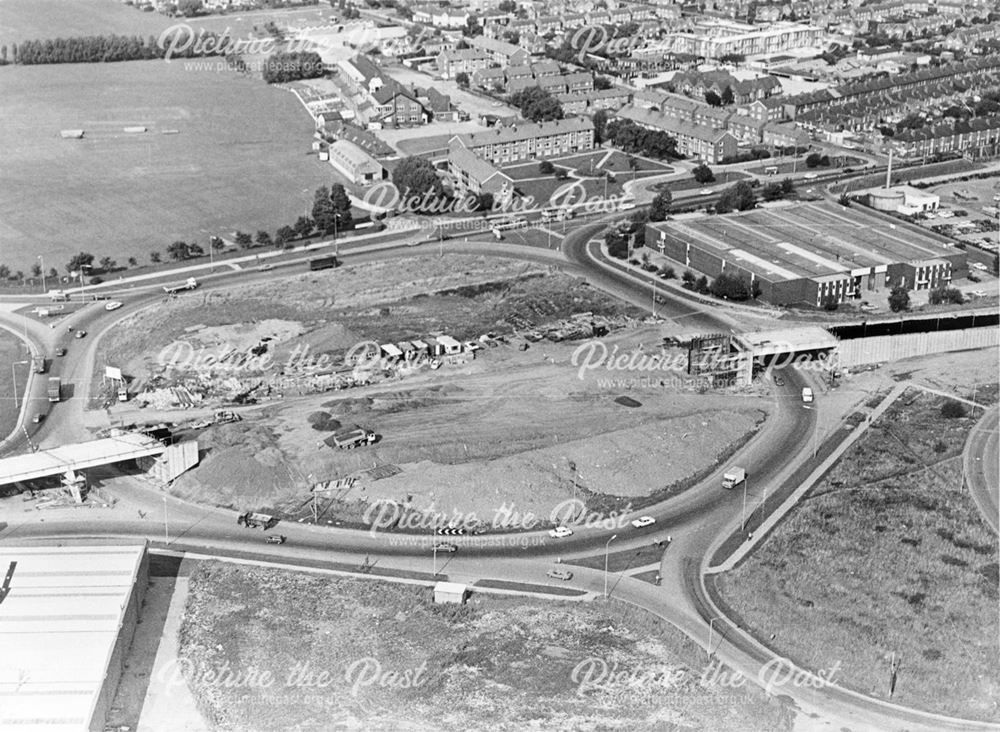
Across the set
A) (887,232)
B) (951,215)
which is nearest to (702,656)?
(887,232)

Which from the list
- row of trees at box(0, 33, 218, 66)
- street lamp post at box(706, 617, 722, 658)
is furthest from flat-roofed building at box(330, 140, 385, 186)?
street lamp post at box(706, 617, 722, 658)

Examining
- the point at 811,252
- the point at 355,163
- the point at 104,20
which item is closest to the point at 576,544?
the point at 811,252

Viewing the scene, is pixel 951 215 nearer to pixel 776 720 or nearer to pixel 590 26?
pixel 776 720

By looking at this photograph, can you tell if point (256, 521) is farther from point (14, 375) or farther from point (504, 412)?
point (14, 375)

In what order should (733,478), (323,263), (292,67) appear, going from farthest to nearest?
(292,67)
(323,263)
(733,478)

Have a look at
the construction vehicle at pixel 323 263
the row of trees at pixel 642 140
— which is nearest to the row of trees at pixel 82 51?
the row of trees at pixel 642 140
